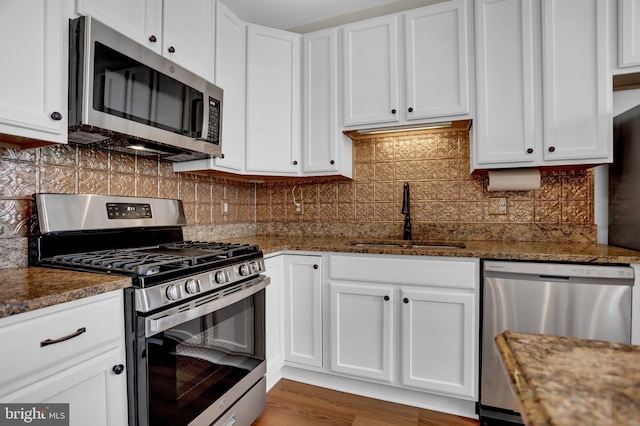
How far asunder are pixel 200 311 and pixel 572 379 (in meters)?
1.26

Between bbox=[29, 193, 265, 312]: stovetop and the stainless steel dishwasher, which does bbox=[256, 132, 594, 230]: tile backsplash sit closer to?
the stainless steel dishwasher

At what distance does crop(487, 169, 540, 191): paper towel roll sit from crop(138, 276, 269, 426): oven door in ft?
5.06

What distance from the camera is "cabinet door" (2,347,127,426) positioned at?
3.04ft

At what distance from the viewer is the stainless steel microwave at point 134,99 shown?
1.32m

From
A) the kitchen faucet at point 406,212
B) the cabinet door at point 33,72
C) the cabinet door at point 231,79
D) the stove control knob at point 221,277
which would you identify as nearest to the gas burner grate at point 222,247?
the stove control knob at point 221,277

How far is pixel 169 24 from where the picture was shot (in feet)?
5.66

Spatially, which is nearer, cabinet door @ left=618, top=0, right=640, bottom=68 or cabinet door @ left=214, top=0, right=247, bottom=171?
cabinet door @ left=618, top=0, right=640, bottom=68

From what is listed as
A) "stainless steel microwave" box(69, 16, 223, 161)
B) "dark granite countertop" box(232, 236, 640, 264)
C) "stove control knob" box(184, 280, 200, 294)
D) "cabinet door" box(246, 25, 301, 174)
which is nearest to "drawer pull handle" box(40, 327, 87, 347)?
"stove control knob" box(184, 280, 200, 294)

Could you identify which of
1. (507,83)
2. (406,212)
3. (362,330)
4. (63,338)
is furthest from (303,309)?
(507,83)

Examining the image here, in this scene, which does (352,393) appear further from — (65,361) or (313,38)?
(313,38)

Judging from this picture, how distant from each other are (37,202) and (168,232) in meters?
0.69

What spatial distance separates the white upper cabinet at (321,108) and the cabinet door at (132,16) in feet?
Answer: 3.53

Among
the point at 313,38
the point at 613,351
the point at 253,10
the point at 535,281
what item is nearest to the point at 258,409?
the point at 535,281

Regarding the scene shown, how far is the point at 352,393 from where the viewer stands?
212cm
